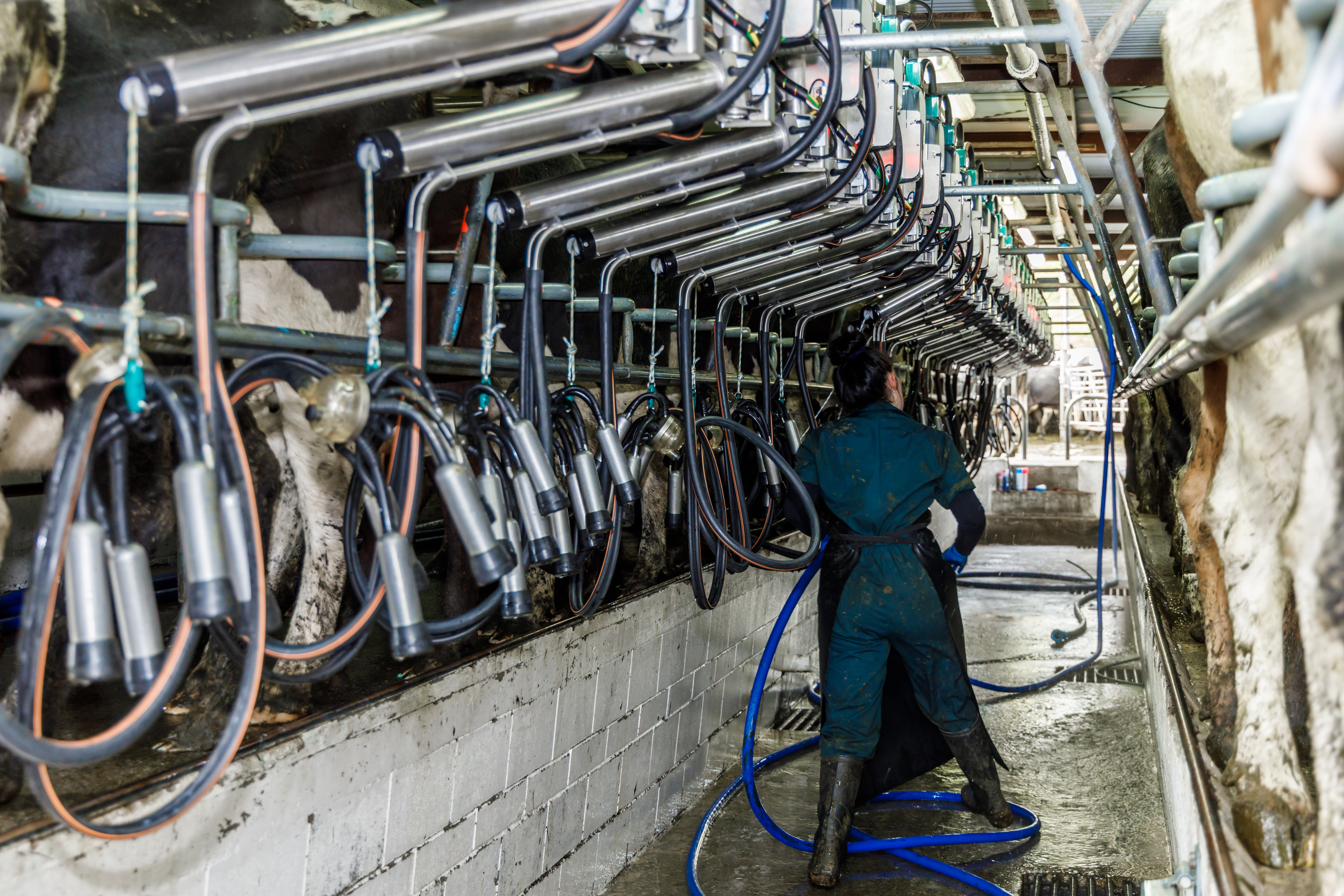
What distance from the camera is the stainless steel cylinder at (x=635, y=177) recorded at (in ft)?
7.47

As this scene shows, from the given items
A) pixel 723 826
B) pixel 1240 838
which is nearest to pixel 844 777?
pixel 723 826

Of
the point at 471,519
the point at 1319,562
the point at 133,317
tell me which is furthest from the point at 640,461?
the point at 1319,562

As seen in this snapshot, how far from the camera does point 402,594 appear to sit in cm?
168

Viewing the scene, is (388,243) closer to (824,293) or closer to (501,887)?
(501,887)

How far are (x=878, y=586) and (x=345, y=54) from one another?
2517 millimetres

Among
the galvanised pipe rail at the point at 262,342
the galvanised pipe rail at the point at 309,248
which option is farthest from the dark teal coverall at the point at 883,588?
the galvanised pipe rail at the point at 309,248

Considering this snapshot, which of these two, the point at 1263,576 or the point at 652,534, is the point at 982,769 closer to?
the point at 652,534

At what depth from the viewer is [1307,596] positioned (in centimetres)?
160

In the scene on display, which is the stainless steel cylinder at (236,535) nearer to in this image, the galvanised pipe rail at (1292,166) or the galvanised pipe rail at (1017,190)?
the galvanised pipe rail at (1292,166)

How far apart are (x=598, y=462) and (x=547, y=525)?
1.09 metres

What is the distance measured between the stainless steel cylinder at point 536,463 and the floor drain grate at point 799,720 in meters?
3.21

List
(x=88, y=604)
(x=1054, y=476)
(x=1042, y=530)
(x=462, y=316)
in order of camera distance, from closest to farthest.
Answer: (x=88, y=604), (x=462, y=316), (x=1042, y=530), (x=1054, y=476)

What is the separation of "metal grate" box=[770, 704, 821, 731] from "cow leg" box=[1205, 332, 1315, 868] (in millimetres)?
2920

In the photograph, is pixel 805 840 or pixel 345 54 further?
pixel 805 840
